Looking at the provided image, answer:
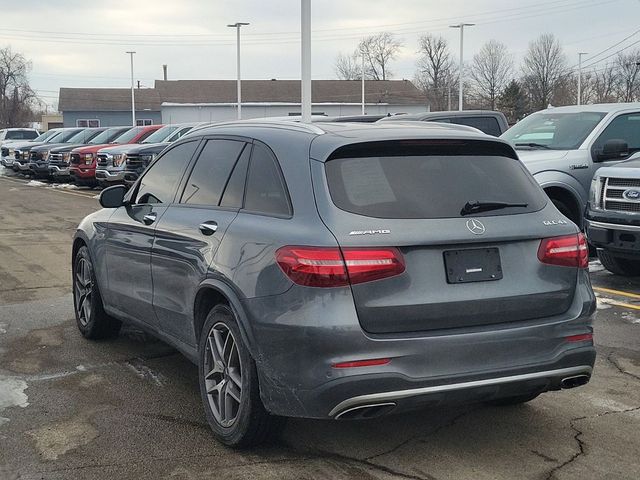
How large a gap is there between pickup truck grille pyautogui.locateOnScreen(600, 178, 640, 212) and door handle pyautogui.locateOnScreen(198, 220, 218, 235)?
532 cm

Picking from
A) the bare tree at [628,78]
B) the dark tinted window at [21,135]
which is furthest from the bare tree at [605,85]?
the dark tinted window at [21,135]

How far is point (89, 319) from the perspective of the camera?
21.2 feet

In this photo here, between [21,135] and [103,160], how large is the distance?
18547 mm

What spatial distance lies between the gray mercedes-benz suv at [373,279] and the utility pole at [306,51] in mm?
14902

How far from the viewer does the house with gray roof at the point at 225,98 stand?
68250 mm

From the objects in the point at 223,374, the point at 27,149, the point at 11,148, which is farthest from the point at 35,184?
the point at 223,374

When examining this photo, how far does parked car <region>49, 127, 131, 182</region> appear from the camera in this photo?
Answer: 25.2 meters

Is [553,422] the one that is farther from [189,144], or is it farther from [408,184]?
[189,144]

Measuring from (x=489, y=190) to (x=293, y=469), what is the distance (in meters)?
1.73

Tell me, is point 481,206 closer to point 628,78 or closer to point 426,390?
point 426,390

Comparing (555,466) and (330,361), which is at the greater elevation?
(330,361)

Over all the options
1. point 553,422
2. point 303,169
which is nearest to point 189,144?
point 303,169

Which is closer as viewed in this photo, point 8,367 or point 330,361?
point 330,361

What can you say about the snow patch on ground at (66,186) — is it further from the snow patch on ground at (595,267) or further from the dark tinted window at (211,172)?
the dark tinted window at (211,172)
